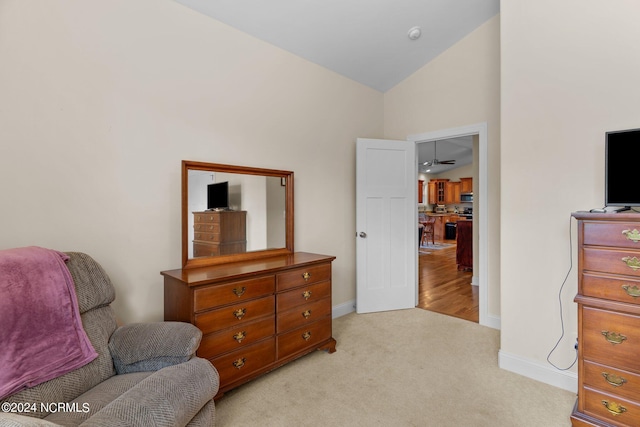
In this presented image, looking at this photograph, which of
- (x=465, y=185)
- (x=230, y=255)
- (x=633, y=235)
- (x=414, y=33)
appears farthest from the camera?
(x=465, y=185)

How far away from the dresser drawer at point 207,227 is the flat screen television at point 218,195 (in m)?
0.14

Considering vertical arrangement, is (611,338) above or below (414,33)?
below

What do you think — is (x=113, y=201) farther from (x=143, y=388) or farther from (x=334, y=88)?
(x=334, y=88)

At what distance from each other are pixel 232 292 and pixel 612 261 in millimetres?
2139

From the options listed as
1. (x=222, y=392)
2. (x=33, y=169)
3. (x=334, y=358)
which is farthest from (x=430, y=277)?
(x=33, y=169)

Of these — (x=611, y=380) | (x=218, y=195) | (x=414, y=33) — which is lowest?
(x=611, y=380)

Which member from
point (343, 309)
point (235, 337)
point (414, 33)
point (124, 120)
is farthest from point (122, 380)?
point (414, 33)

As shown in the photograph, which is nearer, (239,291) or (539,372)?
(239,291)

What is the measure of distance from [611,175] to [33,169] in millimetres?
3203

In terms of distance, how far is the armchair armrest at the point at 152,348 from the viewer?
4.85ft

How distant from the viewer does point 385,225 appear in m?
3.59

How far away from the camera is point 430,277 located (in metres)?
5.21

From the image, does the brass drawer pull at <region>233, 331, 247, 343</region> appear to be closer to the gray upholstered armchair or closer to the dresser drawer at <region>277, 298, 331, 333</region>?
the dresser drawer at <region>277, 298, 331, 333</region>

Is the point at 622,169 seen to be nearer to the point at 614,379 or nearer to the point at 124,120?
the point at 614,379
